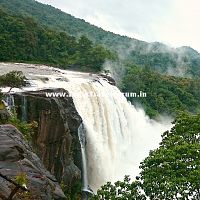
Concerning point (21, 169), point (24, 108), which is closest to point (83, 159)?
point (24, 108)

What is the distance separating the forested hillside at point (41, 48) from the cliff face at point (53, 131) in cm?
1887

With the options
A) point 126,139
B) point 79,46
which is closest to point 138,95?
point 79,46

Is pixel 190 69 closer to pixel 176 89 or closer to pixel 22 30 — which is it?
pixel 176 89

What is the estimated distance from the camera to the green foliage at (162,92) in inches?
1724

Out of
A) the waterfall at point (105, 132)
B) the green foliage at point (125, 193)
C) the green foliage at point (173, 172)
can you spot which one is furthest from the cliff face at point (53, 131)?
the green foliage at point (173, 172)

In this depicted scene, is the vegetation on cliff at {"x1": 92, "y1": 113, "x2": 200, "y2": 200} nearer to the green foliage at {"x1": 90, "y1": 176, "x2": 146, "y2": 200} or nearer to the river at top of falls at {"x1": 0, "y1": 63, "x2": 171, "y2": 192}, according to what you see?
the green foliage at {"x1": 90, "y1": 176, "x2": 146, "y2": 200}

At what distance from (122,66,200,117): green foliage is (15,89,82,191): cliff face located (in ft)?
78.2

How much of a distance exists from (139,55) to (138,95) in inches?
1878

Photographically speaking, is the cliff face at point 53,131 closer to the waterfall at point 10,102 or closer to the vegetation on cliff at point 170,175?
the waterfall at point 10,102

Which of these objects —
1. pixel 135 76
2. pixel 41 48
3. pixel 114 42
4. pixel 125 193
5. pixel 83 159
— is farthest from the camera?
pixel 114 42

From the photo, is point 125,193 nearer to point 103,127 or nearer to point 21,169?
point 21,169

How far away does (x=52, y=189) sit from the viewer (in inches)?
356

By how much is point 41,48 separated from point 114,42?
186ft

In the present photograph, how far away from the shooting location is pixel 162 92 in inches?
1870
